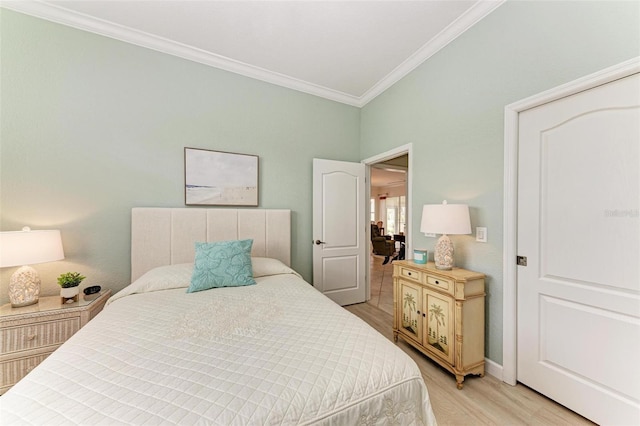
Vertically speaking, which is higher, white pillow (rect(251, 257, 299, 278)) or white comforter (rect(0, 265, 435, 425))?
white pillow (rect(251, 257, 299, 278))

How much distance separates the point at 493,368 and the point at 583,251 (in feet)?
3.48

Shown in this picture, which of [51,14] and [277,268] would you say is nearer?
[51,14]

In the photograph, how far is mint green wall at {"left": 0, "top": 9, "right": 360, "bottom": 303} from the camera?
189 cm

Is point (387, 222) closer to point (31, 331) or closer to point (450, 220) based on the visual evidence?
point (450, 220)

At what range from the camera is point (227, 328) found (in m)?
1.23

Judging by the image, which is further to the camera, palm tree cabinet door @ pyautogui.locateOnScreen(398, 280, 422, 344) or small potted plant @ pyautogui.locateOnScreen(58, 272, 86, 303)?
palm tree cabinet door @ pyautogui.locateOnScreen(398, 280, 422, 344)

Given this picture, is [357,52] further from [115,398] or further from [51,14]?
[115,398]

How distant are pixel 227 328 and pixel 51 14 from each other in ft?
9.62

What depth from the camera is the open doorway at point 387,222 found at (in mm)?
3492

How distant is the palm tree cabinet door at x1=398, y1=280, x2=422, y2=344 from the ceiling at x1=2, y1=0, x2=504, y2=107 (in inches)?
89.3

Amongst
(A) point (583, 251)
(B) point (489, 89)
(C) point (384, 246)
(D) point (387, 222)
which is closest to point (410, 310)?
(A) point (583, 251)

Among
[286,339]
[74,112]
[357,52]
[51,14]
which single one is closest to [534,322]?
[286,339]

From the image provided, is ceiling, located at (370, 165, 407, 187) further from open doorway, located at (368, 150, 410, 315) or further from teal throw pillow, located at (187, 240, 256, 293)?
teal throw pillow, located at (187, 240, 256, 293)

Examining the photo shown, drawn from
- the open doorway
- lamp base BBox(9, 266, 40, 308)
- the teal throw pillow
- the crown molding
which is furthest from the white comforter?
the crown molding
